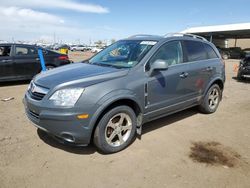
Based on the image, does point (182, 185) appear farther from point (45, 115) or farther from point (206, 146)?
point (45, 115)

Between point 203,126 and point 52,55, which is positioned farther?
point 52,55

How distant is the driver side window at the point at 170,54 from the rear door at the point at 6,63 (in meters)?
6.50

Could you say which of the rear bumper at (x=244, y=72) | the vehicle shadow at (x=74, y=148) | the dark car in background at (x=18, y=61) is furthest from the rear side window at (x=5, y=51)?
the rear bumper at (x=244, y=72)

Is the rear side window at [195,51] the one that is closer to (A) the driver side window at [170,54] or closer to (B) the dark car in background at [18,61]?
(A) the driver side window at [170,54]

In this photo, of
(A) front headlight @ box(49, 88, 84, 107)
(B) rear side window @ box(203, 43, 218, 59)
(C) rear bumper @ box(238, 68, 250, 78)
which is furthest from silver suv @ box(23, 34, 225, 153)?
(C) rear bumper @ box(238, 68, 250, 78)

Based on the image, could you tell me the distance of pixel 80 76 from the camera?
387 centimetres

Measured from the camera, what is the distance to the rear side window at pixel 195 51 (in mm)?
5289

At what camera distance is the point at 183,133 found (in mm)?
4941

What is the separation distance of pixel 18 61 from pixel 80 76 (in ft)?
20.7

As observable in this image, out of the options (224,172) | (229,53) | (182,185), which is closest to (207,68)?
(224,172)

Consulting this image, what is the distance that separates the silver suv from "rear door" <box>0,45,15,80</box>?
5.16m

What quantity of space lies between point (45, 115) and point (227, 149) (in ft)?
9.88

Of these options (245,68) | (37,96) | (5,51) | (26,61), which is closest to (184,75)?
(37,96)

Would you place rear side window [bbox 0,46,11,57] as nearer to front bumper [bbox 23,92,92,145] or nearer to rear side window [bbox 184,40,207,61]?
front bumper [bbox 23,92,92,145]
